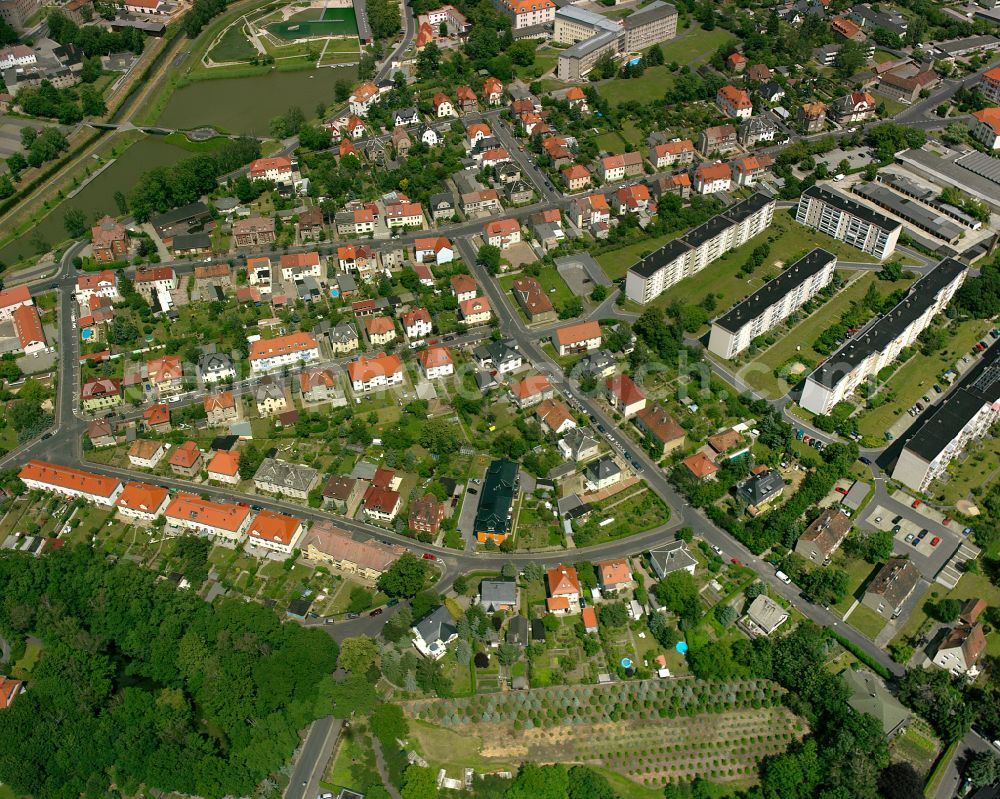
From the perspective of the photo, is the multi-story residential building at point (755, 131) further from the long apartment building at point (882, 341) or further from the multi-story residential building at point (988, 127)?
the long apartment building at point (882, 341)

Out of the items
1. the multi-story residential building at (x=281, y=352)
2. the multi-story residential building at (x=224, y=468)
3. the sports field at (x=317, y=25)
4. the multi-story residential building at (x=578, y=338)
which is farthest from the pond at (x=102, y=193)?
the multi-story residential building at (x=578, y=338)

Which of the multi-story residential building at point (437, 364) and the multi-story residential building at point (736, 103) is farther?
the multi-story residential building at point (736, 103)

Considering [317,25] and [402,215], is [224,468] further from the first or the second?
[317,25]

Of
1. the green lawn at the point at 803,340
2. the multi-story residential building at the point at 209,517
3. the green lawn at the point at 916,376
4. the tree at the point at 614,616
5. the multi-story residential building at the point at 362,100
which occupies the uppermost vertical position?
the multi-story residential building at the point at 362,100

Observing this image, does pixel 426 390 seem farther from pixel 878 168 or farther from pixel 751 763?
pixel 878 168

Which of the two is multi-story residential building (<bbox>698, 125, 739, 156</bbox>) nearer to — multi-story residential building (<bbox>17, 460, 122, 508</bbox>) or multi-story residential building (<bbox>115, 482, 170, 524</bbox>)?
multi-story residential building (<bbox>115, 482, 170, 524</bbox>)

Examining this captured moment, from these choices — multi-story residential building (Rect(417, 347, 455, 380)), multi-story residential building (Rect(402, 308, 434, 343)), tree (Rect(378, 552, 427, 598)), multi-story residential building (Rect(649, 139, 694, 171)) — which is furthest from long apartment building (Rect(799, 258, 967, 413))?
tree (Rect(378, 552, 427, 598))
